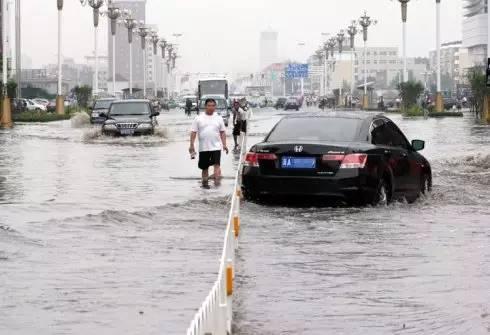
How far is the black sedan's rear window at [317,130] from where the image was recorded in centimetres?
1492

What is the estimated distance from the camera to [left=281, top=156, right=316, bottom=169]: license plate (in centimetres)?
1441

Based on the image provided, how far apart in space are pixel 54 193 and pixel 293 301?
10453mm

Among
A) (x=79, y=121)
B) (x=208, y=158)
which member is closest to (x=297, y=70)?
(x=79, y=121)

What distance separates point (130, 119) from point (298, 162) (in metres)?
25.2

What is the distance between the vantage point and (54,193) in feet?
60.8

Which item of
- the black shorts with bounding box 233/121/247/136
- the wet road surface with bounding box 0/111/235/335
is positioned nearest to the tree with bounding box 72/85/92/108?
the black shorts with bounding box 233/121/247/136

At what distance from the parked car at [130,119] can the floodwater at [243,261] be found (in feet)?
61.6

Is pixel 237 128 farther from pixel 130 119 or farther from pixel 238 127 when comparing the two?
pixel 130 119

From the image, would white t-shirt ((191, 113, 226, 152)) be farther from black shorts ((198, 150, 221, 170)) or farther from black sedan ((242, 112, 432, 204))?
black sedan ((242, 112, 432, 204))

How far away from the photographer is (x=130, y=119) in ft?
129

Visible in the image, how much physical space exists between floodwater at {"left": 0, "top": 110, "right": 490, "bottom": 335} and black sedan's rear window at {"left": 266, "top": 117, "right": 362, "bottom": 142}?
944 millimetres

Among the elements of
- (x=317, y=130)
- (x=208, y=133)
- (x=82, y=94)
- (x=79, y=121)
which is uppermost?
(x=82, y=94)

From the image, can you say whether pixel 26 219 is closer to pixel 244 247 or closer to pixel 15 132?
pixel 244 247

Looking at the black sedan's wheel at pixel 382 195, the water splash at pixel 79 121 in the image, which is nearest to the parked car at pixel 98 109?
the water splash at pixel 79 121
